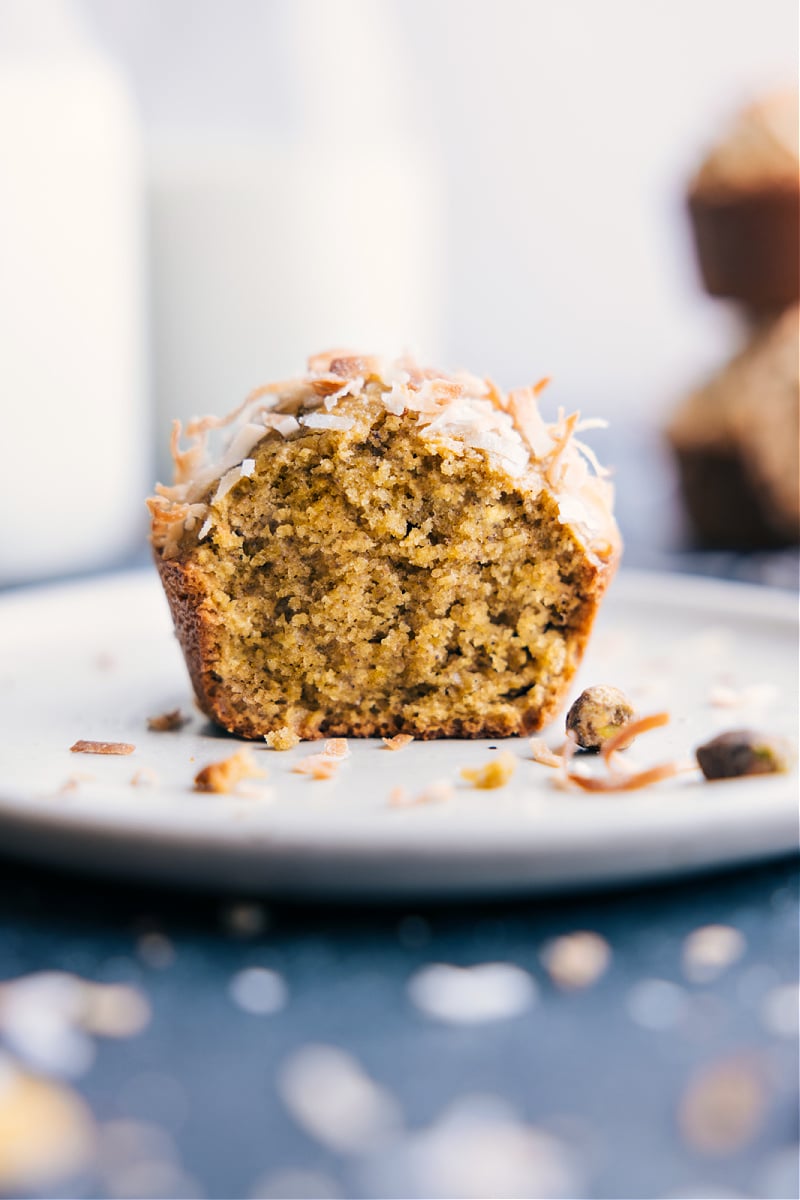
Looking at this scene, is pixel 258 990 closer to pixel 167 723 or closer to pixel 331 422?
pixel 167 723

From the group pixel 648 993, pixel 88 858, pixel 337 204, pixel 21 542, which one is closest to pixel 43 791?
pixel 88 858

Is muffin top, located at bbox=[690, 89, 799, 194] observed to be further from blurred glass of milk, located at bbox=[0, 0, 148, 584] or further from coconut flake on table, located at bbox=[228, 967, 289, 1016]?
coconut flake on table, located at bbox=[228, 967, 289, 1016]

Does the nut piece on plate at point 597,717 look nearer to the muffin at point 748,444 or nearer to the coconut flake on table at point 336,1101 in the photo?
the coconut flake on table at point 336,1101

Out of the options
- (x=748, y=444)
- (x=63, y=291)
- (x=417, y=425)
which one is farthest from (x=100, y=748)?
(x=748, y=444)

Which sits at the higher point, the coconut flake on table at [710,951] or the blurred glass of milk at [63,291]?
the blurred glass of milk at [63,291]

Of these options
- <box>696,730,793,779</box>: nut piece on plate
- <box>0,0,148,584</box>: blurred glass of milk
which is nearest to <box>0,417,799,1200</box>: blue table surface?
<box>696,730,793,779</box>: nut piece on plate

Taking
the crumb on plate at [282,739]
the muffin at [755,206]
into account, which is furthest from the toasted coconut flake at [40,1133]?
the muffin at [755,206]

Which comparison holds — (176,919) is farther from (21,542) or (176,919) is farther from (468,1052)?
(21,542)
